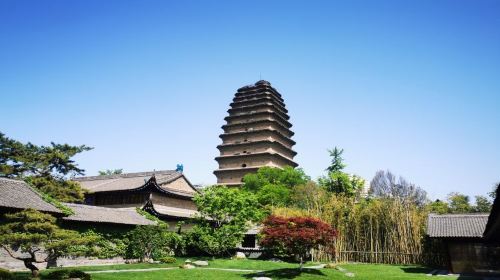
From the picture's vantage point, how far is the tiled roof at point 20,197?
47.9ft

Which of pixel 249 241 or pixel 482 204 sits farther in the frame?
pixel 482 204

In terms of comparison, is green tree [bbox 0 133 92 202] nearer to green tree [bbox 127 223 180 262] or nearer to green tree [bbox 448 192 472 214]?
green tree [bbox 127 223 180 262]

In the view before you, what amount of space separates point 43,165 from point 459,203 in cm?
3813

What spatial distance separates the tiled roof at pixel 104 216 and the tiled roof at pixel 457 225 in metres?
15.7

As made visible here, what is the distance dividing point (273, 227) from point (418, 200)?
29.6 metres

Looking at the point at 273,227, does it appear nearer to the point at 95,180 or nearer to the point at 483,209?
the point at 95,180

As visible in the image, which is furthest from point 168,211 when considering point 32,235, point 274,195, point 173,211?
point 32,235

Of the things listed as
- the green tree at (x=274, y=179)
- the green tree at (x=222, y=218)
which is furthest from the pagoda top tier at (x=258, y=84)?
the green tree at (x=222, y=218)

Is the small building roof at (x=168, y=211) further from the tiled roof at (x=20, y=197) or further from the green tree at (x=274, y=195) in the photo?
the tiled roof at (x=20, y=197)

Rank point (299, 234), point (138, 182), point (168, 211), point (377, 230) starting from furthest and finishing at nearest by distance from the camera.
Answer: point (138, 182) < point (168, 211) < point (377, 230) < point (299, 234)

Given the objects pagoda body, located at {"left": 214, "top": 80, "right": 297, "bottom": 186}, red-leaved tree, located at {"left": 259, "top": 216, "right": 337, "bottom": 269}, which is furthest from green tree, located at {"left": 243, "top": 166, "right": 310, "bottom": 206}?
red-leaved tree, located at {"left": 259, "top": 216, "right": 337, "bottom": 269}

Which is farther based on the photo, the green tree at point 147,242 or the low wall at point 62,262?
the green tree at point 147,242

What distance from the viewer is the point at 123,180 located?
30.9 m

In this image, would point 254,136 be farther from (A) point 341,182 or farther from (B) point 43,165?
(B) point 43,165
